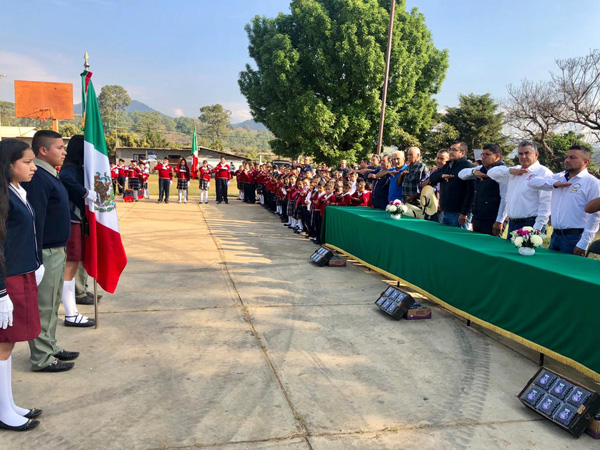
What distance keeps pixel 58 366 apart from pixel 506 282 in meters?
4.24

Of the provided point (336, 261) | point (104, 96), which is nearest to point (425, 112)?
point (336, 261)

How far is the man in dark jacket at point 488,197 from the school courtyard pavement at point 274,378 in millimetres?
1623

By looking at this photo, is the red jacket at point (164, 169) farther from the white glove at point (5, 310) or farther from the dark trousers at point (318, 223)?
the white glove at point (5, 310)

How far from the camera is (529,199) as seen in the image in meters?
5.55

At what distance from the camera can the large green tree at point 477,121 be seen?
40.3m

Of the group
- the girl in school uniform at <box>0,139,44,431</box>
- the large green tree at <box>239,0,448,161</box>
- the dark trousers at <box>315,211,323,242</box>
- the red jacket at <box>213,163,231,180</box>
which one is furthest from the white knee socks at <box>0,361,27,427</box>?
the large green tree at <box>239,0,448,161</box>

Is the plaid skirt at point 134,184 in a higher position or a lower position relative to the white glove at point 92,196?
lower

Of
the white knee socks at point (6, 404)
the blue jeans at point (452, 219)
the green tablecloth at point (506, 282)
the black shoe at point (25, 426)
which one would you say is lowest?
the black shoe at point (25, 426)

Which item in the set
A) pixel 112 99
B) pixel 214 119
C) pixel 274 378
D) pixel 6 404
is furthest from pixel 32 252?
pixel 112 99

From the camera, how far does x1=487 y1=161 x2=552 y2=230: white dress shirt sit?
17.9ft

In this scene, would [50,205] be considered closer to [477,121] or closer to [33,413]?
[33,413]

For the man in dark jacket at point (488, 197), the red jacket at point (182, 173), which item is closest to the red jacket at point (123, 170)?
the red jacket at point (182, 173)

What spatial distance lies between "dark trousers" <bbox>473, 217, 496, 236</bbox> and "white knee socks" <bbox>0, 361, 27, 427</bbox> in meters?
6.01

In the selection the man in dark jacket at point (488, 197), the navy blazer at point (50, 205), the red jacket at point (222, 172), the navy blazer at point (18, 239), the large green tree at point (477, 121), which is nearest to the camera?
the navy blazer at point (18, 239)
